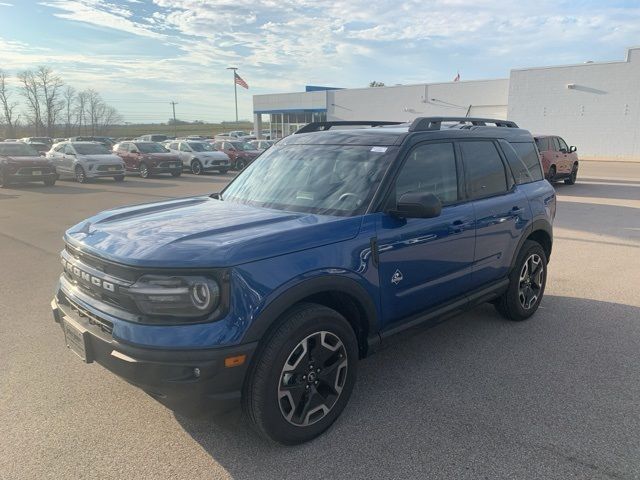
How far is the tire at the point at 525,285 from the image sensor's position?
4.77m

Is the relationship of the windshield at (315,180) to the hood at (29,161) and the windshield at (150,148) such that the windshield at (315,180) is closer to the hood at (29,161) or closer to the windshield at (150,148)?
the hood at (29,161)

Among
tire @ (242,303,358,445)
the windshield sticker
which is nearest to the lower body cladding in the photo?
tire @ (242,303,358,445)

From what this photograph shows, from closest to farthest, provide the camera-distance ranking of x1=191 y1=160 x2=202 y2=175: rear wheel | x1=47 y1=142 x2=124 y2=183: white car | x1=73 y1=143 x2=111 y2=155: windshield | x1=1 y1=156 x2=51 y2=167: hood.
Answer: x1=1 y1=156 x2=51 y2=167: hood → x1=47 y1=142 x2=124 y2=183: white car → x1=73 y1=143 x2=111 y2=155: windshield → x1=191 y1=160 x2=202 y2=175: rear wheel

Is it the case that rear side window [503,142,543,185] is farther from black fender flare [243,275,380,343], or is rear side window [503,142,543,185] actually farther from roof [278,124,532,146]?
black fender flare [243,275,380,343]

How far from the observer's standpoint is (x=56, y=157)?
21.6m

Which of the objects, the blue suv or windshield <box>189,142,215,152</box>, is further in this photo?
windshield <box>189,142,215,152</box>

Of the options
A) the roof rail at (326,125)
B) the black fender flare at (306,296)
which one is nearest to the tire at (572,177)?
the roof rail at (326,125)

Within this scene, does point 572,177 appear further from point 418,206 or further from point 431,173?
point 418,206

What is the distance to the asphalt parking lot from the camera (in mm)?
2777

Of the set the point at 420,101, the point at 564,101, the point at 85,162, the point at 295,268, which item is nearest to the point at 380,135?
the point at 295,268

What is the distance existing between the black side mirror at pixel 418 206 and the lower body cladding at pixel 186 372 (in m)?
1.33

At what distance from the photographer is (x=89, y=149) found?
2122 cm

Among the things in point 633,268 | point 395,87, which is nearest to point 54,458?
point 633,268

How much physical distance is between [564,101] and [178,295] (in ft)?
133
